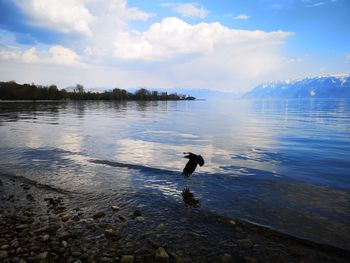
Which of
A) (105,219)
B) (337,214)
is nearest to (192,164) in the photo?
(105,219)

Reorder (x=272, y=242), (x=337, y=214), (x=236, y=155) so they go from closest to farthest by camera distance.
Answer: (x=272, y=242) < (x=337, y=214) < (x=236, y=155)

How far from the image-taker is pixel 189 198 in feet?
36.8

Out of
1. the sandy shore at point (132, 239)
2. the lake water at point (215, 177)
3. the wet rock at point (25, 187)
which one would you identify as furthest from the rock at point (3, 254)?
the wet rock at point (25, 187)

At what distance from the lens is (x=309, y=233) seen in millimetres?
8531

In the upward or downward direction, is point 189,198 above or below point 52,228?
below

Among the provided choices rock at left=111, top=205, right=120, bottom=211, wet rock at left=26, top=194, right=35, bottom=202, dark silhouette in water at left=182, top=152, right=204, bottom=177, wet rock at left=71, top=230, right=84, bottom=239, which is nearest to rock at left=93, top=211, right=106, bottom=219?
rock at left=111, top=205, right=120, bottom=211

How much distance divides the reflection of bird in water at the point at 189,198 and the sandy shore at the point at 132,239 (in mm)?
756

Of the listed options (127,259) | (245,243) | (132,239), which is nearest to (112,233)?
(132,239)

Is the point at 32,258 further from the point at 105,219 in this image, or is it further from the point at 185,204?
the point at 185,204

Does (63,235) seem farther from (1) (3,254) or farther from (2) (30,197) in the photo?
(2) (30,197)

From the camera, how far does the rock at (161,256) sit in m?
6.73

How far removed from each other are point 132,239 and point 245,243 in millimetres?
3180

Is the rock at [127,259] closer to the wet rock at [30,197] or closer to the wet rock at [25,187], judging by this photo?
the wet rock at [30,197]

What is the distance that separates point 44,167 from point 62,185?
4.06 m
